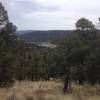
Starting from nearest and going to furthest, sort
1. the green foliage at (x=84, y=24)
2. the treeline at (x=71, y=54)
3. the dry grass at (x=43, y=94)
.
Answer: the dry grass at (x=43, y=94) < the treeline at (x=71, y=54) < the green foliage at (x=84, y=24)

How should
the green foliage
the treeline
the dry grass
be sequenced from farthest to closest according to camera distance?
the green foliage → the treeline → the dry grass

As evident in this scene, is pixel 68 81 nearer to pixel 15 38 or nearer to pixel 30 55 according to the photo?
pixel 15 38

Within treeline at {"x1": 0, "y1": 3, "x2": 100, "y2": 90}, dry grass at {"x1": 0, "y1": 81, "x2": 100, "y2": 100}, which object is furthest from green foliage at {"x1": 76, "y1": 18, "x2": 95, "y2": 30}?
dry grass at {"x1": 0, "y1": 81, "x2": 100, "y2": 100}

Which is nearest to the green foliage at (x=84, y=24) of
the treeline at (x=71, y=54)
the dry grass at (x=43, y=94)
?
the treeline at (x=71, y=54)

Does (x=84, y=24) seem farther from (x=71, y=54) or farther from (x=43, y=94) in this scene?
(x=43, y=94)

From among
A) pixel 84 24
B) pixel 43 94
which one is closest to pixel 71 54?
pixel 84 24

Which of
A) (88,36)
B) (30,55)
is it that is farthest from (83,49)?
(30,55)

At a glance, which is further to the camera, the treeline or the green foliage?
the green foliage

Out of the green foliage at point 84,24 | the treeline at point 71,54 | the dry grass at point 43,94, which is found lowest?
the dry grass at point 43,94

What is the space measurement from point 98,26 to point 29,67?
41159 millimetres

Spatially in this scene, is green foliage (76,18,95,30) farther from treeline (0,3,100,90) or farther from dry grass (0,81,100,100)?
dry grass (0,81,100,100)

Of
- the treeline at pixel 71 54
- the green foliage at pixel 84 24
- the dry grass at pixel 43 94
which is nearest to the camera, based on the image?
the dry grass at pixel 43 94

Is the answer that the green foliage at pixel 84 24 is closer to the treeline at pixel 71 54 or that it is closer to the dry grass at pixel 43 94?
the treeline at pixel 71 54

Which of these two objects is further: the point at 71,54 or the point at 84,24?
the point at 84,24
